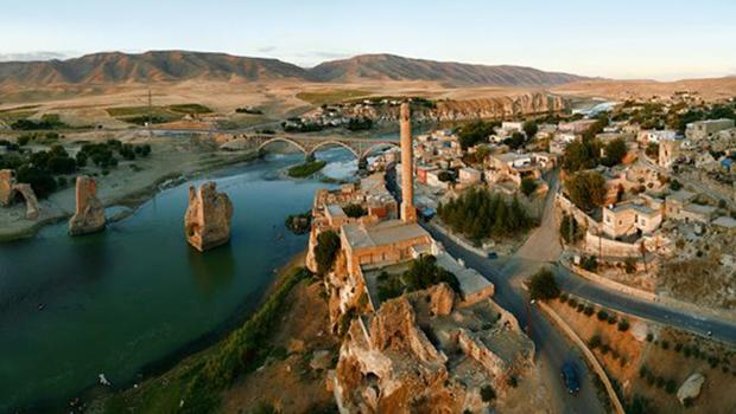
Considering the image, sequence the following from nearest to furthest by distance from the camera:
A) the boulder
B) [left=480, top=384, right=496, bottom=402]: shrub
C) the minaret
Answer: the boulder → [left=480, top=384, right=496, bottom=402]: shrub → the minaret

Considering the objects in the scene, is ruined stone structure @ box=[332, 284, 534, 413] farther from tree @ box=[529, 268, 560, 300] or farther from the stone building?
the stone building

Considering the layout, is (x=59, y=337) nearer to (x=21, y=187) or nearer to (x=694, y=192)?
(x=21, y=187)

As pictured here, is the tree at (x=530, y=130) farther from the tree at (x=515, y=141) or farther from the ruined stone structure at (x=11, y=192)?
the ruined stone structure at (x=11, y=192)

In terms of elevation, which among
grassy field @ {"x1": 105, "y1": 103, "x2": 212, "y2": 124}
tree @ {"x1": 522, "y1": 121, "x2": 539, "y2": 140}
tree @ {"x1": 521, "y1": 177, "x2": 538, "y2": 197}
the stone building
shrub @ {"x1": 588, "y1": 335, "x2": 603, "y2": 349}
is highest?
grassy field @ {"x1": 105, "y1": 103, "x2": 212, "y2": 124}

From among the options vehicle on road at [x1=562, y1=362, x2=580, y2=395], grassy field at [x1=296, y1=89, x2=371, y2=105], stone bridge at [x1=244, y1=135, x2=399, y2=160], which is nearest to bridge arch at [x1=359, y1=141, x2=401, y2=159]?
stone bridge at [x1=244, y1=135, x2=399, y2=160]

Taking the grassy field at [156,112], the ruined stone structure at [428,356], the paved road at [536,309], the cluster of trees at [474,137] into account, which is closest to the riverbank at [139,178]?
the cluster of trees at [474,137]

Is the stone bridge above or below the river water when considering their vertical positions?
above
